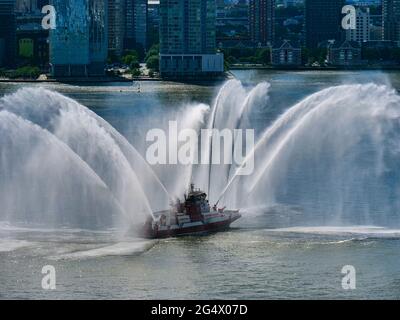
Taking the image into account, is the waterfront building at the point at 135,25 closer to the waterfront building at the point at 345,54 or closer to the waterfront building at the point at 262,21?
the waterfront building at the point at 262,21

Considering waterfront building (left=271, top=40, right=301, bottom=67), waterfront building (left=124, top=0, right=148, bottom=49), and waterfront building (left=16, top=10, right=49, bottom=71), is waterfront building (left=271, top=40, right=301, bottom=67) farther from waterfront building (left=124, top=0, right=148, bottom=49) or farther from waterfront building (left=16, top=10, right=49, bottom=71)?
waterfront building (left=16, top=10, right=49, bottom=71)

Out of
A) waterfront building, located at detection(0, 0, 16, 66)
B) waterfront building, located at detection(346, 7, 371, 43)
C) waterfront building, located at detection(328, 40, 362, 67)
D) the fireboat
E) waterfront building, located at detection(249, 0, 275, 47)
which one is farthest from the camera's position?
waterfront building, located at detection(249, 0, 275, 47)

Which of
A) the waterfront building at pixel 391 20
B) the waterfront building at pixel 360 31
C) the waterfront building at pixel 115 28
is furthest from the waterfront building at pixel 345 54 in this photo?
the waterfront building at pixel 115 28

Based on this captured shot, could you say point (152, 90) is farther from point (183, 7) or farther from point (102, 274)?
point (102, 274)

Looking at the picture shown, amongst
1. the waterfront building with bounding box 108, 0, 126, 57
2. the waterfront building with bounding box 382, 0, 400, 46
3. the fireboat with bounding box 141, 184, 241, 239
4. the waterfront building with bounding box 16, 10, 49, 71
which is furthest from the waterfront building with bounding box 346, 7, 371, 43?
the fireboat with bounding box 141, 184, 241, 239

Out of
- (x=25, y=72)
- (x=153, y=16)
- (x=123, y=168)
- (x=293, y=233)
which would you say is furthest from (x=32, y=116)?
(x=153, y=16)

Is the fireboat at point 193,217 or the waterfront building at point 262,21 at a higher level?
the waterfront building at point 262,21

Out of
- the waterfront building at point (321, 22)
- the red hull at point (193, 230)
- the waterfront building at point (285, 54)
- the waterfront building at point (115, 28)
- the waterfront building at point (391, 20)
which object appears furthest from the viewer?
the waterfront building at point (321, 22)
